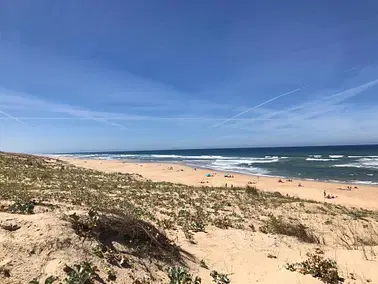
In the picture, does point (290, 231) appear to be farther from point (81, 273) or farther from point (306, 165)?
point (306, 165)

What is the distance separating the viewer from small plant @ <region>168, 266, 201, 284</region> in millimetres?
4664

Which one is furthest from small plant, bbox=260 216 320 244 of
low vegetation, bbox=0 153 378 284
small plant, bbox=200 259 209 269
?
small plant, bbox=200 259 209 269

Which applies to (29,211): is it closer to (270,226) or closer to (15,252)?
(15,252)

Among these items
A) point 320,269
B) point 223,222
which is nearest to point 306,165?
point 223,222

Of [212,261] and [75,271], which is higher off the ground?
[75,271]

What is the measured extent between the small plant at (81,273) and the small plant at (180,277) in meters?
1.26

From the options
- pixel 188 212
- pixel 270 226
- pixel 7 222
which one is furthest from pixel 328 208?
pixel 7 222

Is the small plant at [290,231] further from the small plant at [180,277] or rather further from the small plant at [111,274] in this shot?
the small plant at [111,274]

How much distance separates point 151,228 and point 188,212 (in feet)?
14.2

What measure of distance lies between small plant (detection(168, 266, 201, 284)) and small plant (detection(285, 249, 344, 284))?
78.0 inches

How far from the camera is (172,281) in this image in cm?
457

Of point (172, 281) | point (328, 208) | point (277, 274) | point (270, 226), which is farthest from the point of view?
point (328, 208)

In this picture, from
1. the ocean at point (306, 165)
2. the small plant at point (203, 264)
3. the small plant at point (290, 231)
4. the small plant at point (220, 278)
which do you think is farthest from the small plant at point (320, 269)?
the ocean at point (306, 165)

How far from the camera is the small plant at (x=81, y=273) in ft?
12.6
